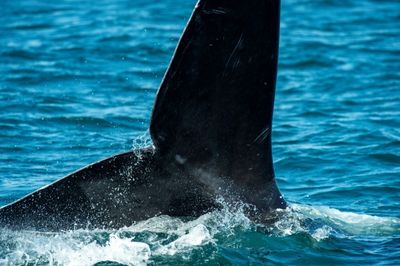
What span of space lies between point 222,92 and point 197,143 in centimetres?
40

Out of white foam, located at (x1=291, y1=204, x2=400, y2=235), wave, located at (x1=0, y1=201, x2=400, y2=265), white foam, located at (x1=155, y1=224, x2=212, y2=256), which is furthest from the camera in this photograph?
white foam, located at (x1=291, y1=204, x2=400, y2=235)

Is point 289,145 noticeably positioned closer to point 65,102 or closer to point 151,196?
point 65,102

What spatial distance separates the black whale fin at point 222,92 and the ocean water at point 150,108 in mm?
435

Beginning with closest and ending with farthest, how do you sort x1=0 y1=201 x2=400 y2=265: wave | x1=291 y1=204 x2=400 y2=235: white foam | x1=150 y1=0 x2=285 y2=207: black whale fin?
x1=150 y1=0 x2=285 y2=207: black whale fin < x1=0 y1=201 x2=400 y2=265: wave < x1=291 y1=204 x2=400 y2=235: white foam

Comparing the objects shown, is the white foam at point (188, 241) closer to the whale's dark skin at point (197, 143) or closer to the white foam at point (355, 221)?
the whale's dark skin at point (197, 143)

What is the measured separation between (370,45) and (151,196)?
11086 mm

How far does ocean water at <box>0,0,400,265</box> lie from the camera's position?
627cm

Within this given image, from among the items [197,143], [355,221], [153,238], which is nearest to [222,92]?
[197,143]

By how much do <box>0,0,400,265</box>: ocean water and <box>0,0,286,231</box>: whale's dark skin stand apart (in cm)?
17

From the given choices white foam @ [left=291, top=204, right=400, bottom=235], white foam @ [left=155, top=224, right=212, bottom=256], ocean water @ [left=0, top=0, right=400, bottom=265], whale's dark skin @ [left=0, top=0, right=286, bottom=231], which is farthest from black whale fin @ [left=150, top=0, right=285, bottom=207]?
white foam @ [left=291, top=204, right=400, bottom=235]

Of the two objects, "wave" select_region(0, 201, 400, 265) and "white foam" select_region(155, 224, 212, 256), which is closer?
"wave" select_region(0, 201, 400, 265)

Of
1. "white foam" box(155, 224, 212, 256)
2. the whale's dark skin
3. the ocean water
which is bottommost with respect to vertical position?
the ocean water

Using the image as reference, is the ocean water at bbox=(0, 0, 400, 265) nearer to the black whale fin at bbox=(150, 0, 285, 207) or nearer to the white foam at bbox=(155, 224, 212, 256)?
the white foam at bbox=(155, 224, 212, 256)

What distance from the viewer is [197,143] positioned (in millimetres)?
5750
